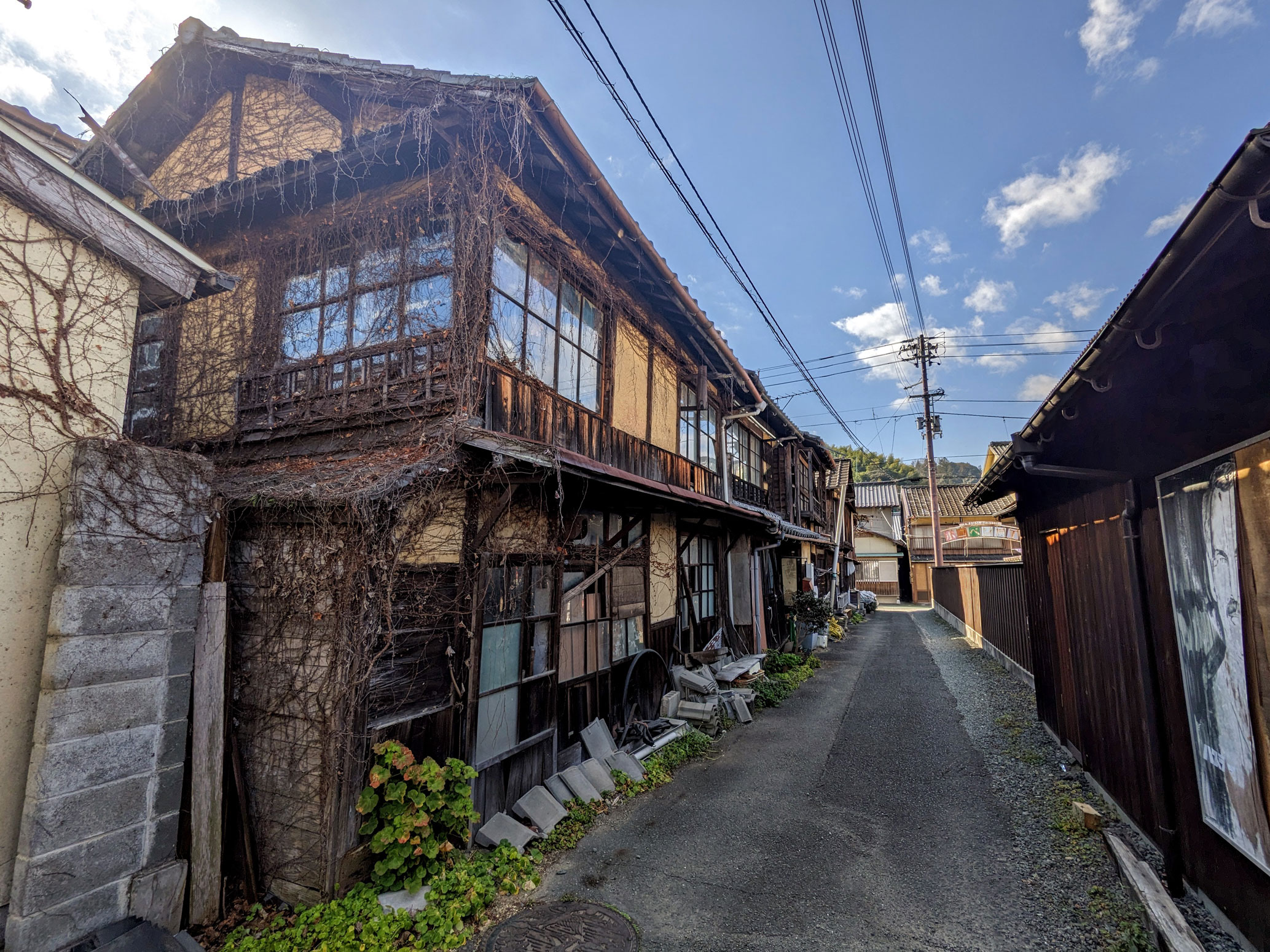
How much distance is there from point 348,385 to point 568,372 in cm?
247

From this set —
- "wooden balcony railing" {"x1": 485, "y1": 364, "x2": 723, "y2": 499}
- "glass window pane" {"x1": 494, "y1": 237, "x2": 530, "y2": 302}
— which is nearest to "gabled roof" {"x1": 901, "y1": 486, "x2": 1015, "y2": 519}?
"wooden balcony railing" {"x1": 485, "y1": 364, "x2": 723, "y2": 499}

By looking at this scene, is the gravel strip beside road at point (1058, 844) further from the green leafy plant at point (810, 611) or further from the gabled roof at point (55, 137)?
the gabled roof at point (55, 137)

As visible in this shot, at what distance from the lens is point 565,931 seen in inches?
152

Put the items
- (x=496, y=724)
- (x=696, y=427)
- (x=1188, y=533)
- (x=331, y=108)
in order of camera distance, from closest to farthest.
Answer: (x=1188, y=533) < (x=496, y=724) < (x=331, y=108) < (x=696, y=427)

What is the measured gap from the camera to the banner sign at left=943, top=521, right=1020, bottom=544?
742 inches

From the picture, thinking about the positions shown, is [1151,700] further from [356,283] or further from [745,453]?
[745,453]

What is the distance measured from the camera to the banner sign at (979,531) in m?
18.9

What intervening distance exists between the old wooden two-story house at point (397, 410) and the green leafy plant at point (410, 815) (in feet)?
0.57

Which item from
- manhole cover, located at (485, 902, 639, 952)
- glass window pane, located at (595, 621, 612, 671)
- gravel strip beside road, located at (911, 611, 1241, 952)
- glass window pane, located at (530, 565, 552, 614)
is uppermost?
glass window pane, located at (530, 565, 552, 614)

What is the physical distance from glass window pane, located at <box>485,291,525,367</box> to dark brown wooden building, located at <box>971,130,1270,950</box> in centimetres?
465

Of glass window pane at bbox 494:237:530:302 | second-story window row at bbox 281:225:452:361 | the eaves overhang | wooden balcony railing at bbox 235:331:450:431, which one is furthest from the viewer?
glass window pane at bbox 494:237:530:302

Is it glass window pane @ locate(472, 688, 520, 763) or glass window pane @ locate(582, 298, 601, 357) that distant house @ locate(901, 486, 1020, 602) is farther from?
glass window pane @ locate(472, 688, 520, 763)

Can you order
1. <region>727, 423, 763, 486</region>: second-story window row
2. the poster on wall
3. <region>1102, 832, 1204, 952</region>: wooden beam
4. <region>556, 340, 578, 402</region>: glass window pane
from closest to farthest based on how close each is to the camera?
the poster on wall < <region>1102, 832, 1204, 952</region>: wooden beam < <region>556, 340, 578, 402</region>: glass window pane < <region>727, 423, 763, 486</region>: second-story window row

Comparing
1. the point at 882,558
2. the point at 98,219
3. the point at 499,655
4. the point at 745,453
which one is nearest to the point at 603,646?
the point at 499,655
